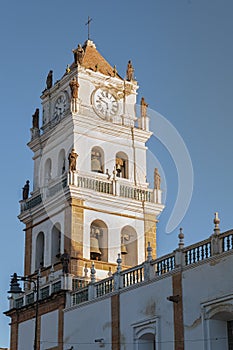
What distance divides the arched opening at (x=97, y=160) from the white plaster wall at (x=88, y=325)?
28.7 feet

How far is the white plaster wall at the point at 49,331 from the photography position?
122 ft

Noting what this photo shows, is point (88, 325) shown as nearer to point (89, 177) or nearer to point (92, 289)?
point (92, 289)

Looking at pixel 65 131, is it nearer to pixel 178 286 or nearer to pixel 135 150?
pixel 135 150

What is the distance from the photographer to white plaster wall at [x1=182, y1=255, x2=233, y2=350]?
2669cm

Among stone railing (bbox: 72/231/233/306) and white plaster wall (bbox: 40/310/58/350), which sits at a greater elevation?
stone railing (bbox: 72/231/233/306)

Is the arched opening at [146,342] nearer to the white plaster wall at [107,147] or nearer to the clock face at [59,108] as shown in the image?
the white plaster wall at [107,147]

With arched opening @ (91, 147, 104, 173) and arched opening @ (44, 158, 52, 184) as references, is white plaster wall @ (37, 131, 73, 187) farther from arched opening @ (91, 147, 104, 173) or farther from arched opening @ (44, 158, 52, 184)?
arched opening @ (91, 147, 104, 173)

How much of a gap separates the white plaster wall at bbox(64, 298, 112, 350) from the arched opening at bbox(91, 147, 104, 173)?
28.7ft

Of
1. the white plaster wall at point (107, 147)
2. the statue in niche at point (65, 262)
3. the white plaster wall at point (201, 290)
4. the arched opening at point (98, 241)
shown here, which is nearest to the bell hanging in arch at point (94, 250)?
the arched opening at point (98, 241)

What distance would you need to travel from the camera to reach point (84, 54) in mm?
44562

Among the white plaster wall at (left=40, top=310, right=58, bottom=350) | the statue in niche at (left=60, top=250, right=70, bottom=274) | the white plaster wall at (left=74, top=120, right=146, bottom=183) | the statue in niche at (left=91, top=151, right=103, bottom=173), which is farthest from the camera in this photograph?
the statue in niche at (left=91, top=151, right=103, bottom=173)

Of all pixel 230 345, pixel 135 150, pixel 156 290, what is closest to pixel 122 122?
pixel 135 150

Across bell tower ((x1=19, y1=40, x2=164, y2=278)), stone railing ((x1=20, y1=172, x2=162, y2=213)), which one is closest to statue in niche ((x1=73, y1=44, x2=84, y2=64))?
bell tower ((x1=19, y1=40, x2=164, y2=278))

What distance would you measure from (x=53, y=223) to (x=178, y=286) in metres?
13.4
